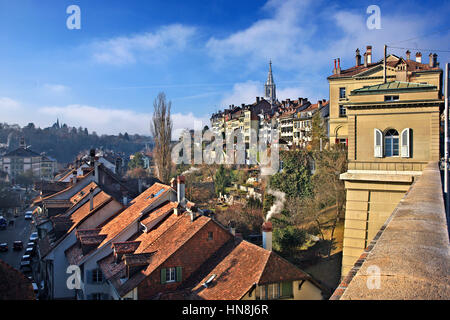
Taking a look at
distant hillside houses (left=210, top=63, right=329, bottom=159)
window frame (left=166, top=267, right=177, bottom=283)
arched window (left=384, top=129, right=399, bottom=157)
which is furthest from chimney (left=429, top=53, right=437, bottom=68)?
window frame (left=166, top=267, right=177, bottom=283)

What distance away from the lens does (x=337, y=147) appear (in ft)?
99.2

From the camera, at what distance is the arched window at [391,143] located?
14.5 meters

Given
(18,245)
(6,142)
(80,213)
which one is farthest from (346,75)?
(6,142)

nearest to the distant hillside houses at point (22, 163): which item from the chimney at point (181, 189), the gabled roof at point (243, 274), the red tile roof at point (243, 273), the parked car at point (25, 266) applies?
the parked car at point (25, 266)

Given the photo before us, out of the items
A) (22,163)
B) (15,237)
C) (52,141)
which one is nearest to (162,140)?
(15,237)

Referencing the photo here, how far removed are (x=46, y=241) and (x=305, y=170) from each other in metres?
20.1

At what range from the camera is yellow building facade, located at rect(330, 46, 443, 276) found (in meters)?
14.0

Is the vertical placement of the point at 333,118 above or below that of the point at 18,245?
above

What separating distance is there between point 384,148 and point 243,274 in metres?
7.28

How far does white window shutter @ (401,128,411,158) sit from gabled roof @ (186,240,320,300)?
5.82 meters

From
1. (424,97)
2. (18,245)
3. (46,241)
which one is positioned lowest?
(18,245)

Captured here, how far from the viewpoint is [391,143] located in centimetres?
1460
